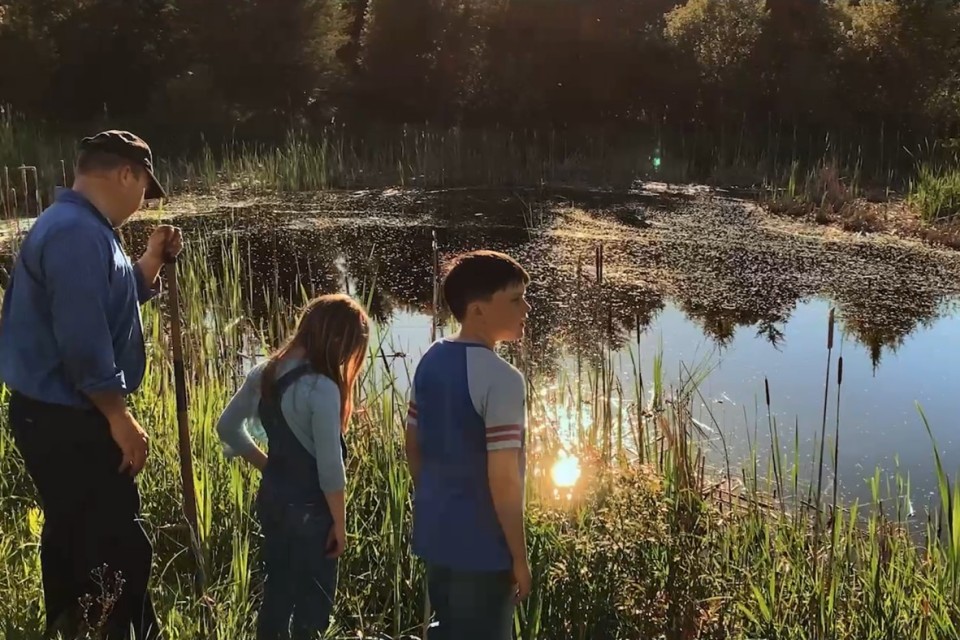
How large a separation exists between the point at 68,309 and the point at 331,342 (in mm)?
487

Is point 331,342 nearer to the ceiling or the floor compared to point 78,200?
nearer to the floor

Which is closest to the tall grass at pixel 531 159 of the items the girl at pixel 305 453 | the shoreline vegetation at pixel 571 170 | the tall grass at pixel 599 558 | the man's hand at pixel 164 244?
the shoreline vegetation at pixel 571 170

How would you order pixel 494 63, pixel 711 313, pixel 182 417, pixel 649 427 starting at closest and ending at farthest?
pixel 182 417 → pixel 649 427 → pixel 711 313 → pixel 494 63

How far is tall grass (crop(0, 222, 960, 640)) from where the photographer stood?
6.89ft

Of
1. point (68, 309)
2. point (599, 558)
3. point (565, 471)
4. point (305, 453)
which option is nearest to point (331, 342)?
point (305, 453)

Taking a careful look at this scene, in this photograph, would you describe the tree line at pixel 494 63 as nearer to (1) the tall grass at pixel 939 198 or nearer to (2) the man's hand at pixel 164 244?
(1) the tall grass at pixel 939 198

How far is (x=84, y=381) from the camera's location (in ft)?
5.71

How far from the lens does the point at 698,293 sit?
573 cm

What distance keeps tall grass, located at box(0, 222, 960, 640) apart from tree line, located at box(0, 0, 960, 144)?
32.6 feet

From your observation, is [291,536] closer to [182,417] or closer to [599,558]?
[182,417]

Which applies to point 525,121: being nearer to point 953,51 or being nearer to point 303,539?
point 953,51

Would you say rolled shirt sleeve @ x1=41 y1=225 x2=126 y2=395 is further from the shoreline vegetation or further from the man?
the shoreline vegetation

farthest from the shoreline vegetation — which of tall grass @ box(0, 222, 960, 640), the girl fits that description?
the girl

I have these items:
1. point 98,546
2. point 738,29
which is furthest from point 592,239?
point 738,29
